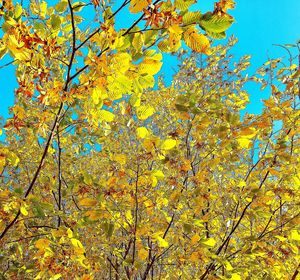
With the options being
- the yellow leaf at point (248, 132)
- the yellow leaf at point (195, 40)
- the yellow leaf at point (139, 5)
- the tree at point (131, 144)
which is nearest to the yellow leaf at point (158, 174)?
the tree at point (131, 144)

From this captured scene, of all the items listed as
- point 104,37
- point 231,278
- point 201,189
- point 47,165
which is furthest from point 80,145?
point 104,37

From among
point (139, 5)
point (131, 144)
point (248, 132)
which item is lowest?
point (139, 5)

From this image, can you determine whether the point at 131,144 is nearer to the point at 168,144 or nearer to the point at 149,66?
the point at 168,144

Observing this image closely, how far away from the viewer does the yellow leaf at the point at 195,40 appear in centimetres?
132

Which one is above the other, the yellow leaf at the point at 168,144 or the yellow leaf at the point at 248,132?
the yellow leaf at the point at 248,132

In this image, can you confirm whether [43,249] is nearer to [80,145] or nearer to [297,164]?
[80,145]

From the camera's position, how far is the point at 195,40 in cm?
133

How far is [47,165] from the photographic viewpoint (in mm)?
4098

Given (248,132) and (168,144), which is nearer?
(168,144)

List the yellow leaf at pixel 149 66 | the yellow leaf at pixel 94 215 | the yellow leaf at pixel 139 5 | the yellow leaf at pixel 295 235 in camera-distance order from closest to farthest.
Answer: the yellow leaf at pixel 139 5 < the yellow leaf at pixel 149 66 < the yellow leaf at pixel 94 215 < the yellow leaf at pixel 295 235

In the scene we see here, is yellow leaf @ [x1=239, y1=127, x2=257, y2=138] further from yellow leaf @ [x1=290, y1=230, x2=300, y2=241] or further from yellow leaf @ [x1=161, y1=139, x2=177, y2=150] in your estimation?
yellow leaf @ [x1=290, y1=230, x2=300, y2=241]

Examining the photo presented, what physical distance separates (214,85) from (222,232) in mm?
2025

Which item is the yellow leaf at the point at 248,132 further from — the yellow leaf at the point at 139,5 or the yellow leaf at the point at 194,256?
the yellow leaf at the point at 139,5

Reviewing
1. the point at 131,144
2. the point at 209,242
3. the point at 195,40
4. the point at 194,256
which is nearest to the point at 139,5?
the point at 195,40
